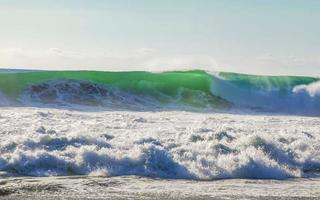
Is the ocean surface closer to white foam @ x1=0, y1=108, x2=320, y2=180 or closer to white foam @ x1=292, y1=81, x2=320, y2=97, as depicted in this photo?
white foam @ x1=0, y1=108, x2=320, y2=180

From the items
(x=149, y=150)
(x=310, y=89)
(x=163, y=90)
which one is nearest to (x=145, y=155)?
(x=149, y=150)

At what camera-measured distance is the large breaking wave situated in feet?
68.1

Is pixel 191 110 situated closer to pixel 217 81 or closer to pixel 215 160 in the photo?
pixel 217 81

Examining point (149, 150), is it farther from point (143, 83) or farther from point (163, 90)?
point (143, 83)

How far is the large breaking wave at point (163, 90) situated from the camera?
20750mm

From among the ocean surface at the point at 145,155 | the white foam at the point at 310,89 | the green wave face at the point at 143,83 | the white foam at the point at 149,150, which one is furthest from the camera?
the white foam at the point at 310,89

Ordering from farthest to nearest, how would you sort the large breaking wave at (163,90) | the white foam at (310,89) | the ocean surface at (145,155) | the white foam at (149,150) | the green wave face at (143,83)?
the white foam at (310,89) < the green wave face at (143,83) < the large breaking wave at (163,90) < the white foam at (149,150) < the ocean surface at (145,155)

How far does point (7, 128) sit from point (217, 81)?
52.7 ft

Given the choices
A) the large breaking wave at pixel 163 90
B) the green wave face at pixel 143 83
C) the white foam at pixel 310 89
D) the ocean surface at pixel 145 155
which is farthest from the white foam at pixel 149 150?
the white foam at pixel 310 89

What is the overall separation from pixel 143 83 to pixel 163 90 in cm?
104

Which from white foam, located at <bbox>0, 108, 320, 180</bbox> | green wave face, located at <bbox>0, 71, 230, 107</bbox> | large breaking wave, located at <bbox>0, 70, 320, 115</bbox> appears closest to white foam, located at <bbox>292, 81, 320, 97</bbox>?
large breaking wave, located at <bbox>0, 70, 320, 115</bbox>

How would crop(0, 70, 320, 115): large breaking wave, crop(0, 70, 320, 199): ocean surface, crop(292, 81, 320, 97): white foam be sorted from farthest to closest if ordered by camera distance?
crop(292, 81, 320, 97): white foam → crop(0, 70, 320, 115): large breaking wave → crop(0, 70, 320, 199): ocean surface

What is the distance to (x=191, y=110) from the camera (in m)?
20.3

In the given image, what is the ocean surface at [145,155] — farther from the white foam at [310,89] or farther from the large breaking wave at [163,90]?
the white foam at [310,89]
